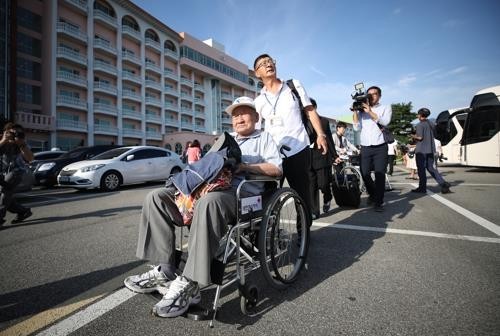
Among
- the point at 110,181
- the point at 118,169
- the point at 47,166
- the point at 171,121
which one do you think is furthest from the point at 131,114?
the point at 110,181

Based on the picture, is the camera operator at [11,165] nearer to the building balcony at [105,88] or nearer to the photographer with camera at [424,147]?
the photographer with camera at [424,147]

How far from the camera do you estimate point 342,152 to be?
582 cm

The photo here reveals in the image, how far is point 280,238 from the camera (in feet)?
7.02

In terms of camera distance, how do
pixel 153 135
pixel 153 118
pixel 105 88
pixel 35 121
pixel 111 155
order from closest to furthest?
pixel 111 155, pixel 35 121, pixel 105 88, pixel 153 135, pixel 153 118

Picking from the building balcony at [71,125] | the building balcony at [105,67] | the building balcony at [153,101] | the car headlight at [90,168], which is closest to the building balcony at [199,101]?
the building balcony at [153,101]

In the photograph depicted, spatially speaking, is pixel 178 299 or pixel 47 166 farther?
pixel 47 166

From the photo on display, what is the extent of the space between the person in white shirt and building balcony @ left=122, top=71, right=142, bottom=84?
3737 cm

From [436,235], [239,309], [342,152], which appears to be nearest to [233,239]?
[239,309]

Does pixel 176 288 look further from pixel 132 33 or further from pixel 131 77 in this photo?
pixel 132 33

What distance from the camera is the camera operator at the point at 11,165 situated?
170 inches

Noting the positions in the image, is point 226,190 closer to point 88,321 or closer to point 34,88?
point 88,321

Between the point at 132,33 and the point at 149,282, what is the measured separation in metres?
41.0

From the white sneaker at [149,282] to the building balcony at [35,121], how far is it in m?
30.2

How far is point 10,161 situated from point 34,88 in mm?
29812
